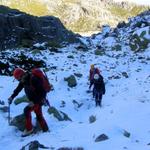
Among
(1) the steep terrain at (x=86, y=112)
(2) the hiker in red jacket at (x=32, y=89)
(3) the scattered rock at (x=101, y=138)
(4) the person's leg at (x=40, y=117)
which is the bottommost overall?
(1) the steep terrain at (x=86, y=112)

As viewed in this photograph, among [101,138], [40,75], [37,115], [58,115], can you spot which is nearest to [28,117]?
[37,115]

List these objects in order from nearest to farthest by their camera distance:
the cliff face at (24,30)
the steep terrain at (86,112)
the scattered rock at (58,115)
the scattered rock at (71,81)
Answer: the steep terrain at (86,112), the scattered rock at (58,115), the scattered rock at (71,81), the cliff face at (24,30)

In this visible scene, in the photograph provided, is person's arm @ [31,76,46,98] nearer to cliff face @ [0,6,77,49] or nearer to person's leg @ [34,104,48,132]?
person's leg @ [34,104,48,132]

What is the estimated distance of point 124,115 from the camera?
17312 millimetres

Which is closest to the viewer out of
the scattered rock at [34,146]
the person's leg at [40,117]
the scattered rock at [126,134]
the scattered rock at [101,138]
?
the scattered rock at [34,146]

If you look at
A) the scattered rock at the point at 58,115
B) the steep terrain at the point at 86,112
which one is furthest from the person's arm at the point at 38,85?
the scattered rock at the point at 58,115

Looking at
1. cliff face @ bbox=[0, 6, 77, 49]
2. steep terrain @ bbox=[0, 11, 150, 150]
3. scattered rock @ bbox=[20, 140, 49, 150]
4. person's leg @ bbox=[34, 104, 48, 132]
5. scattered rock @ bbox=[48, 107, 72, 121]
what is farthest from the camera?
cliff face @ bbox=[0, 6, 77, 49]

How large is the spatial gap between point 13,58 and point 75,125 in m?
18.3

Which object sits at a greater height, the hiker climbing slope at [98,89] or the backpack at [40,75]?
the backpack at [40,75]

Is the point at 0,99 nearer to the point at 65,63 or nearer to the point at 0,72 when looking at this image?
the point at 0,72

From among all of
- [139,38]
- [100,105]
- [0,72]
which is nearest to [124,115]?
[100,105]

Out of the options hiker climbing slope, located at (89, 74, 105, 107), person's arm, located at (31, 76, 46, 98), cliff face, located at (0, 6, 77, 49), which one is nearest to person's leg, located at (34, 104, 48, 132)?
person's arm, located at (31, 76, 46, 98)

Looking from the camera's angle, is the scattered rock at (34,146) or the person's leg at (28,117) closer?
the scattered rock at (34,146)

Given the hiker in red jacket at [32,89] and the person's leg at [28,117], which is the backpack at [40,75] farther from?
the person's leg at [28,117]
